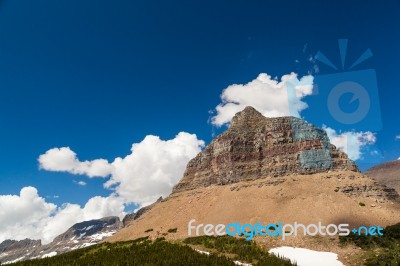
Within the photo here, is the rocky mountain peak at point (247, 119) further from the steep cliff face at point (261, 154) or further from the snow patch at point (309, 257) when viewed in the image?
the snow patch at point (309, 257)

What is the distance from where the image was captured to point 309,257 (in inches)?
1537

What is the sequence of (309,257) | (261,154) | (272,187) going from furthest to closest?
(261,154)
(272,187)
(309,257)

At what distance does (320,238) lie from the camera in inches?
1978

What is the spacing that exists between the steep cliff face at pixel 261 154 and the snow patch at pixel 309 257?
50.2 meters

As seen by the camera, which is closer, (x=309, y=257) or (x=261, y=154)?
(x=309, y=257)

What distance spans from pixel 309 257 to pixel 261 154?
6895cm

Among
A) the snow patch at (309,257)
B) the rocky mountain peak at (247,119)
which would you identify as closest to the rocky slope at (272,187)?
the rocky mountain peak at (247,119)

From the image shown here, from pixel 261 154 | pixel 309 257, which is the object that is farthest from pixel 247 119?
pixel 309 257

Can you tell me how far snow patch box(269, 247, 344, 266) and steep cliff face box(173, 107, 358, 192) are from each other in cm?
5015

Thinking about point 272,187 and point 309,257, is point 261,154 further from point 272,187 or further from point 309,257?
point 309,257

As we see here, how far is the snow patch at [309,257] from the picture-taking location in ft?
119

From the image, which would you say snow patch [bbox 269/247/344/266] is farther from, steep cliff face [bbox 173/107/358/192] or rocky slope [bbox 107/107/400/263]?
steep cliff face [bbox 173/107/358/192]

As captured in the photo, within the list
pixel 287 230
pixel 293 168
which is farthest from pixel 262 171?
pixel 287 230

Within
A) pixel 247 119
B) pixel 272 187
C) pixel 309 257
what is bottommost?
pixel 309 257
